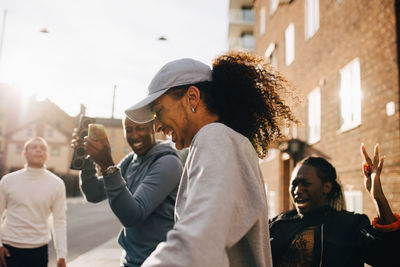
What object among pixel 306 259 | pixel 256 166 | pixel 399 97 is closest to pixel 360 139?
pixel 399 97

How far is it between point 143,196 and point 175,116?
98 centimetres

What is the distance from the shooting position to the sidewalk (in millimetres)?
8391

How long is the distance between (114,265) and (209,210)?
7639mm

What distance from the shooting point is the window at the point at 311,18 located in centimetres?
1137

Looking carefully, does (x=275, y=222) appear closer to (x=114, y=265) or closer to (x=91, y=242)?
(x=114, y=265)

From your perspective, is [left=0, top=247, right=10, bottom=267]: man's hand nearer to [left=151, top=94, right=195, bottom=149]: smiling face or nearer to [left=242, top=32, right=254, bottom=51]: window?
[left=151, top=94, right=195, bottom=149]: smiling face

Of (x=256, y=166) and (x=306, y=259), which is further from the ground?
(x=256, y=166)

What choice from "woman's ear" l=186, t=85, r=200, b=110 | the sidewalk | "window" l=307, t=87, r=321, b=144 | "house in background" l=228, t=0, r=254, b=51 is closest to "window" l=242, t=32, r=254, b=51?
"house in background" l=228, t=0, r=254, b=51

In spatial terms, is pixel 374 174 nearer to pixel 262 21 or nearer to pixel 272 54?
→ pixel 272 54

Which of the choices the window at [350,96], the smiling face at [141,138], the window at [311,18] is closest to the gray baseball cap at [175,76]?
the smiling face at [141,138]

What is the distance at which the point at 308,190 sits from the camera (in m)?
3.62

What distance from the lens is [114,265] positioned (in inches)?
325

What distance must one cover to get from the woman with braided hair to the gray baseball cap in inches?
56.8

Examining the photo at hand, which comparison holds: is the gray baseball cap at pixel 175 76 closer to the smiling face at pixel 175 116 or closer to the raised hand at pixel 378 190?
the smiling face at pixel 175 116
